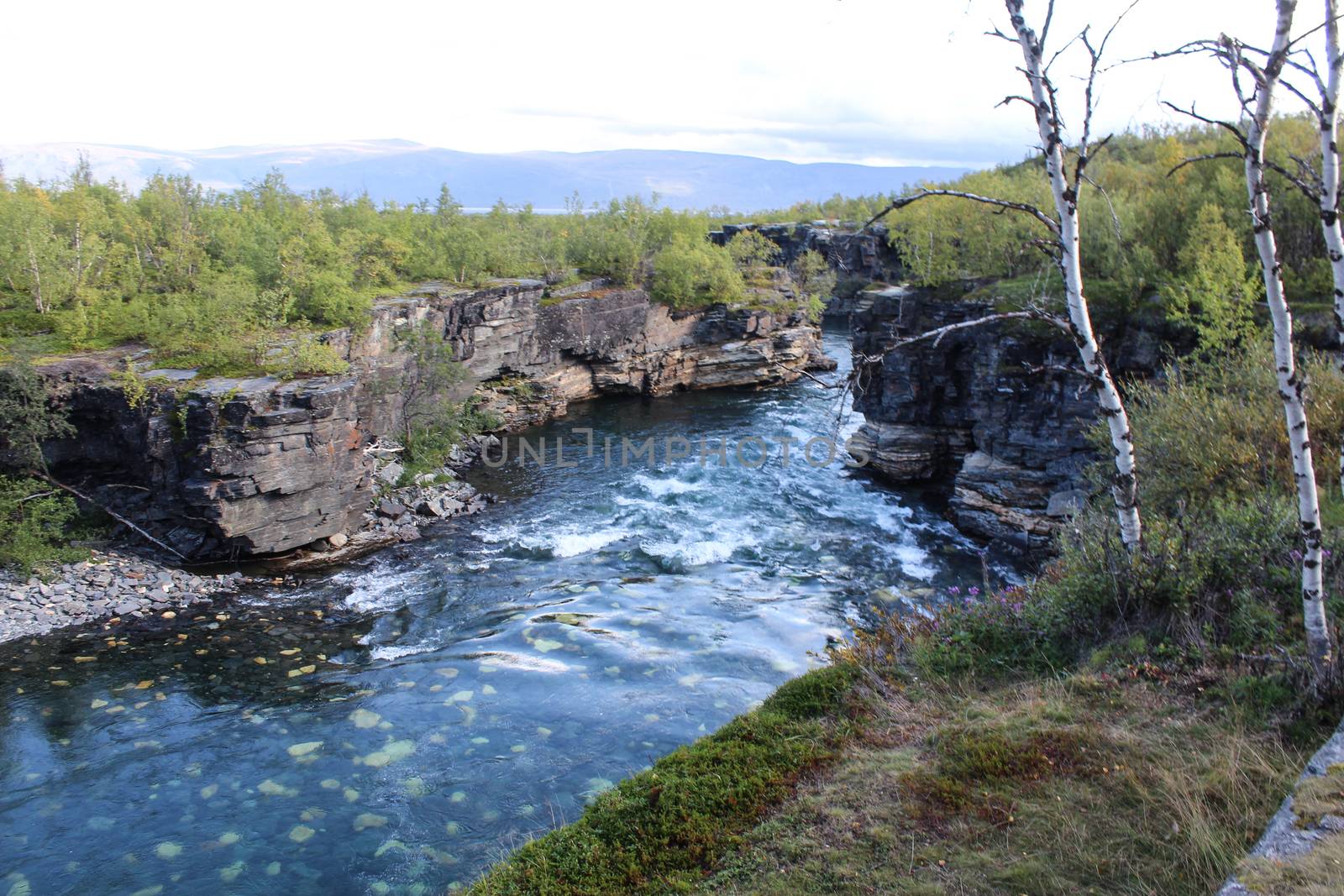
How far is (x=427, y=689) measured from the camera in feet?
47.0

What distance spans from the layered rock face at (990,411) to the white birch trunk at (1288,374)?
1350 centimetres

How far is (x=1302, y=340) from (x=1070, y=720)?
15329mm

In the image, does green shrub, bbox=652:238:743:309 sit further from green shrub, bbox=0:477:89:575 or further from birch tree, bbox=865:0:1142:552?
birch tree, bbox=865:0:1142:552

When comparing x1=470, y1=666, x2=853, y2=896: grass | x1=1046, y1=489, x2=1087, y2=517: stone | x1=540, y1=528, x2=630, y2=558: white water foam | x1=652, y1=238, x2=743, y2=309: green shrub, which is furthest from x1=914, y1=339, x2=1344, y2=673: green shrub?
x1=652, y1=238, x2=743, y2=309: green shrub

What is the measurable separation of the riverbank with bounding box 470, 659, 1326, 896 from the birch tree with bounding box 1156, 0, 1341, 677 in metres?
1.13

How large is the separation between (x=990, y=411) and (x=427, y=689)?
18.7 meters

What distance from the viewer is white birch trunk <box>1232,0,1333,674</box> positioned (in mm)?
6578

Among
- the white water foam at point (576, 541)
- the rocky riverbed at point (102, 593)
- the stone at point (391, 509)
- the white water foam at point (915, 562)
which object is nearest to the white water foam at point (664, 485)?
the white water foam at point (576, 541)

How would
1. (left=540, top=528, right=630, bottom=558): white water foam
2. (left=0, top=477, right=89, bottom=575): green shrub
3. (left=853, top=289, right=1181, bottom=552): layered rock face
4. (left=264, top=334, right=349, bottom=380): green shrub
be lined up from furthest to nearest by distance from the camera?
1. (left=853, top=289, right=1181, bottom=552): layered rock face
2. (left=540, top=528, right=630, bottom=558): white water foam
3. (left=264, top=334, right=349, bottom=380): green shrub
4. (left=0, top=477, right=89, bottom=575): green shrub

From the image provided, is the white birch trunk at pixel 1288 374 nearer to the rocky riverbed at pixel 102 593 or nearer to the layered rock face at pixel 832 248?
the rocky riverbed at pixel 102 593

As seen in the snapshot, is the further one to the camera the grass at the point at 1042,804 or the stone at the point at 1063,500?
the stone at the point at 1063,500

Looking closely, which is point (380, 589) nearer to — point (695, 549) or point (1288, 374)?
point (695, 549)

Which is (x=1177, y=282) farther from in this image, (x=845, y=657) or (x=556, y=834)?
(x=556, y=834)

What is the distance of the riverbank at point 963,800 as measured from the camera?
6004 mm
